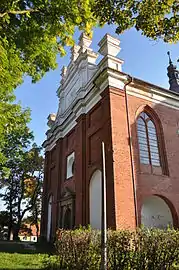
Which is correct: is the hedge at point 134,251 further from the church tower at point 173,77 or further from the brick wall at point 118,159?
the church tower at point 173,77

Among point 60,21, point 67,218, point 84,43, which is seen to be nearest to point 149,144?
point 67,218

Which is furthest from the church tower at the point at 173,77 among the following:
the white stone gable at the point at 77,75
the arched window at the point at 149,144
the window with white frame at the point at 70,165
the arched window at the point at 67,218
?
the arched window at the point at 67,218

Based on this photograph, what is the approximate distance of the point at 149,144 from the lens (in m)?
14.5

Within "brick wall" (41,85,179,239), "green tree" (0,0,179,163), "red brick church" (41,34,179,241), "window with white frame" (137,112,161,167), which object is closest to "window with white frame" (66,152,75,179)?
"red brick church" (41,34,179,241)

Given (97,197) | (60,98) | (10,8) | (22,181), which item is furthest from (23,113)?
(22,181)

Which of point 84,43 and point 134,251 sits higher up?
point 84,43

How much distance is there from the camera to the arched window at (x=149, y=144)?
14.0 m

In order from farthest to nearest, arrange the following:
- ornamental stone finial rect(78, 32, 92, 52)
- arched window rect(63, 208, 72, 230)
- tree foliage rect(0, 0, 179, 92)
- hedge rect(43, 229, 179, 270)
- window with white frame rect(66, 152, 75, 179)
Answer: ornamental stone finial rect(78, 32, 92, 52)
window with white frame rect(66, 152, 75, 179)
arched window rect(63, 208, 72, 230)
hedge rect(43, 229, 179, 270)
tree foliage rect(0, 0, 179, 92)

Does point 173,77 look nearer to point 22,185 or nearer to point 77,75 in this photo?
point 77,75

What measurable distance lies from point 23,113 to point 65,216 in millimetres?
9704

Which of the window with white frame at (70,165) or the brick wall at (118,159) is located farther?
the window with white frame at (70,165)

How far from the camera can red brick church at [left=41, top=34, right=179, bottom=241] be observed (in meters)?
12.2

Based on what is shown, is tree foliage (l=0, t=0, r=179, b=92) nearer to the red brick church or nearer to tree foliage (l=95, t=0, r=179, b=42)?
tree foliage (l=95, t=0, r=179, b=42)

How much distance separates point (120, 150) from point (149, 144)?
2.75m
